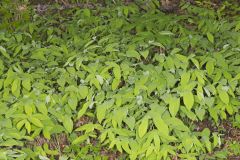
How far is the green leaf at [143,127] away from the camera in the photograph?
2922 millimetres

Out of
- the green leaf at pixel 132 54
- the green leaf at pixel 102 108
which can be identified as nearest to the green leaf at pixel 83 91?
the green leaf at pixel 102 108

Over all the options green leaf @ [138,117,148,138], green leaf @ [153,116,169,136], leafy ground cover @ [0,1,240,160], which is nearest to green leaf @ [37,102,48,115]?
leafy ground cover @ [0,1,240,160]

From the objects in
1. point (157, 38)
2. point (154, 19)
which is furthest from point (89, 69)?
point (154, 19)

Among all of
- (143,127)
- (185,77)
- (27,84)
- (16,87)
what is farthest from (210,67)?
(16,87)

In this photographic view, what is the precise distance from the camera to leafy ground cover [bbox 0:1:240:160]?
3033 mm

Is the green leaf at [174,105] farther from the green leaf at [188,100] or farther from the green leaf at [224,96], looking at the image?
the green leaf at [224,96]

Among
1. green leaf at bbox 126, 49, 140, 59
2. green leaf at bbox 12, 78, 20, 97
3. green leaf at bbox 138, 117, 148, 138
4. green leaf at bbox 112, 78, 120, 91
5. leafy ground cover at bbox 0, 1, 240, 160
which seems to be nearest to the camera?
green leaf at bbox 138, 117, 148, 138

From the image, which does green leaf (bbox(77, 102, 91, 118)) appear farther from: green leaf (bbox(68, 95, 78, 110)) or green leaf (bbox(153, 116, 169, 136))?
green leaf (bbox(153, 116, 169, 136))

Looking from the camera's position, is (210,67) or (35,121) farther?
(210,67)

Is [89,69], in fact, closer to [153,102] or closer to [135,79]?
→ [135,79]

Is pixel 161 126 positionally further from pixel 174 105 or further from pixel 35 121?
pixel 35 121

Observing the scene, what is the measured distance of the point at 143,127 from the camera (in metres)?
2.93

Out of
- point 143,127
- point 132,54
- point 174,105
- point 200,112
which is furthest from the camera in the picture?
point 132,54

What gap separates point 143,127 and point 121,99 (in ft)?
1.26
